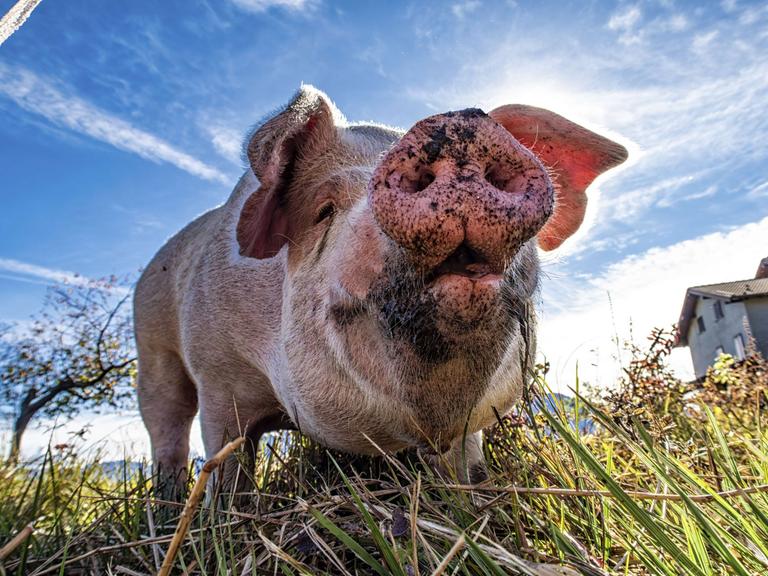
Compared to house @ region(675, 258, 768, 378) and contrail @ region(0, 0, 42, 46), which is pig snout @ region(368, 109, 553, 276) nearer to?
contrail @ region(0, 0, 42, 46)

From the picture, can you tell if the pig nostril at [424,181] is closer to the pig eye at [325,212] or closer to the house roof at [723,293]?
the pig eye at [325,212]

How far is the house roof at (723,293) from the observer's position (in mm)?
32344

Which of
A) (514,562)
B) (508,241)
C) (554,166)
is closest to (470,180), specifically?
(508,241)

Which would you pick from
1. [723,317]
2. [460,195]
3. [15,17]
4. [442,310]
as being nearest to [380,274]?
[442,310]

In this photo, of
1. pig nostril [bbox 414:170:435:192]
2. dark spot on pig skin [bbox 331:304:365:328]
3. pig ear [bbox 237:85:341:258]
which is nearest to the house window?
pig ear [bbox 237:85:341:258]

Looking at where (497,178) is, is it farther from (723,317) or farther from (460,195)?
(723,317)

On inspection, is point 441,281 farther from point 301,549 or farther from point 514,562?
point 301,549

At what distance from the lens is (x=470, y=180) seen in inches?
69.4

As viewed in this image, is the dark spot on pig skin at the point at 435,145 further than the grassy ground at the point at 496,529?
Yes

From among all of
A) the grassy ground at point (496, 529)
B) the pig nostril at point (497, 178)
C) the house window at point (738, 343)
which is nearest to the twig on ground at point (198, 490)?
the grassy ground at point (496, 529)

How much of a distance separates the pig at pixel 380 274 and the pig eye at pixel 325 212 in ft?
0.04

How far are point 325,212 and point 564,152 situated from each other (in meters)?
1.23

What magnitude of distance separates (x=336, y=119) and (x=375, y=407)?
160 centimetres

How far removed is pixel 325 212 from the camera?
291 cm
